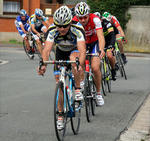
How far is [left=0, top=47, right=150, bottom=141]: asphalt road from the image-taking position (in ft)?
22.1

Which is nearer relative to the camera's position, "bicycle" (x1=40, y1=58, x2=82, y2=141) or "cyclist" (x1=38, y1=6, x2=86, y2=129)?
"bicycle" (x1=40, y1=58, x2=82, y2=141)

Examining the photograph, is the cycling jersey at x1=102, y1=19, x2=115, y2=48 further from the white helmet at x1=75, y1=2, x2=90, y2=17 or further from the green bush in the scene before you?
the green bush

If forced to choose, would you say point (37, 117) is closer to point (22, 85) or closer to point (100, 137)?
point (100, 137)

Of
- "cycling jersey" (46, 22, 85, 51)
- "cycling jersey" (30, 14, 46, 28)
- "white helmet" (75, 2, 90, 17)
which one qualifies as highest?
"white helmet" (75, 2, 90, 17)

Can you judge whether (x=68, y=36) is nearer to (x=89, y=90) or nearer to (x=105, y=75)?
(x=89, y=90)

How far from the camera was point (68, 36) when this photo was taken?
6.80m

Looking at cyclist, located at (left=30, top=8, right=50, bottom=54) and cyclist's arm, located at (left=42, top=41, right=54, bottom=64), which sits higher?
cyclist's arm, located at (left=42, top=41, right=54, bottom=64)

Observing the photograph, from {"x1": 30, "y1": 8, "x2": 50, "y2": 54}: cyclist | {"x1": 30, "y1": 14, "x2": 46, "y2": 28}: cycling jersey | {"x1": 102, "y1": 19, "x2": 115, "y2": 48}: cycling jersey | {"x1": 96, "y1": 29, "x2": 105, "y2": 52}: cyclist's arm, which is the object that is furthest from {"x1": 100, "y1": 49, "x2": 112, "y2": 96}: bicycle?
{"x1": 30, "y1": 14, "x2": 46, "y2": 28}: cycling jersey

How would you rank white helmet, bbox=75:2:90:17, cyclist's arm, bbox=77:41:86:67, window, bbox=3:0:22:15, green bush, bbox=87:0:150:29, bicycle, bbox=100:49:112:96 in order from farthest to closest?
1. window, bbox=3:0:22:15
2. green bush, bbox=87:0:150:29
3. bicycle, bbox=100:49:112:96
4. white helmet, bbox=75:2:90:17
5. cyclist's arm, bbox=77:41:86:67

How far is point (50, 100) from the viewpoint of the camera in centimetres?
977

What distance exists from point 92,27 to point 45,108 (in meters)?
1.75

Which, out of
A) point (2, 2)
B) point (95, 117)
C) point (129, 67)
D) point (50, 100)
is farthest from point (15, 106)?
point (2, 2)

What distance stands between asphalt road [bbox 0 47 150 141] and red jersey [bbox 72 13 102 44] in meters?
1.34

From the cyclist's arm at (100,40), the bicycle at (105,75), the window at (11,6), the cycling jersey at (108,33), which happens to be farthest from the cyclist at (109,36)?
the window at (11,6)
